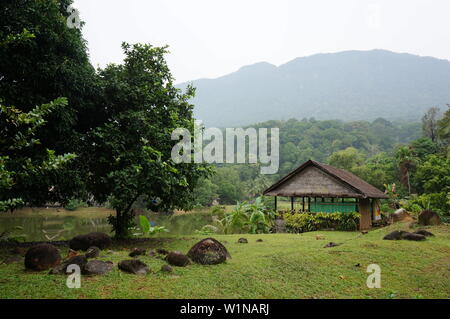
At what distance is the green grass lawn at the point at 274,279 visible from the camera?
17.9 ft

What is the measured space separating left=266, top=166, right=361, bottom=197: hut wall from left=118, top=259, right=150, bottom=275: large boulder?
1279 cm

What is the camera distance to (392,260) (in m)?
7.81

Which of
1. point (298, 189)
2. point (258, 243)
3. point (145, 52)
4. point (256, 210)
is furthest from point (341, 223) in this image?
point (145, 52)

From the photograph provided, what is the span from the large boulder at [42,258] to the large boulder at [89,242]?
2201 millimetres

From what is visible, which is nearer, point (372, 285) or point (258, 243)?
point (372, 285)

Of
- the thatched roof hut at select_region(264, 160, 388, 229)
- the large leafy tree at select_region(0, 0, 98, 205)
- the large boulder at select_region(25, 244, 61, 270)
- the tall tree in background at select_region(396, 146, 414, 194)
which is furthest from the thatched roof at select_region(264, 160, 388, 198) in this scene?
the tall tree in background at select_region(396, 146, 414, 194)

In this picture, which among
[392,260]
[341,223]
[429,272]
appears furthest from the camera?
[341,223]

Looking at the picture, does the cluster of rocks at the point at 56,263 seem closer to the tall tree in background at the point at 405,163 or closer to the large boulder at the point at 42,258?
the large boulder at the point at 42,258

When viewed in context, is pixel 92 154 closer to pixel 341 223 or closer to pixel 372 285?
pixel 372 285

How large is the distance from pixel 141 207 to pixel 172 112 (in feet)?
102

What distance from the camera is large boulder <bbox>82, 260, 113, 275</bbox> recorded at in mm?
6225

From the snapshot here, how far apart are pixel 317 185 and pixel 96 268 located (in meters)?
13.8

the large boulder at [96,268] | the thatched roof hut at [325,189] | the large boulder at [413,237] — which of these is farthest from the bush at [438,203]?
the large boulder at [96,268]

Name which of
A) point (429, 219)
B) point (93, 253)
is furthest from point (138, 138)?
point (429, 219)
